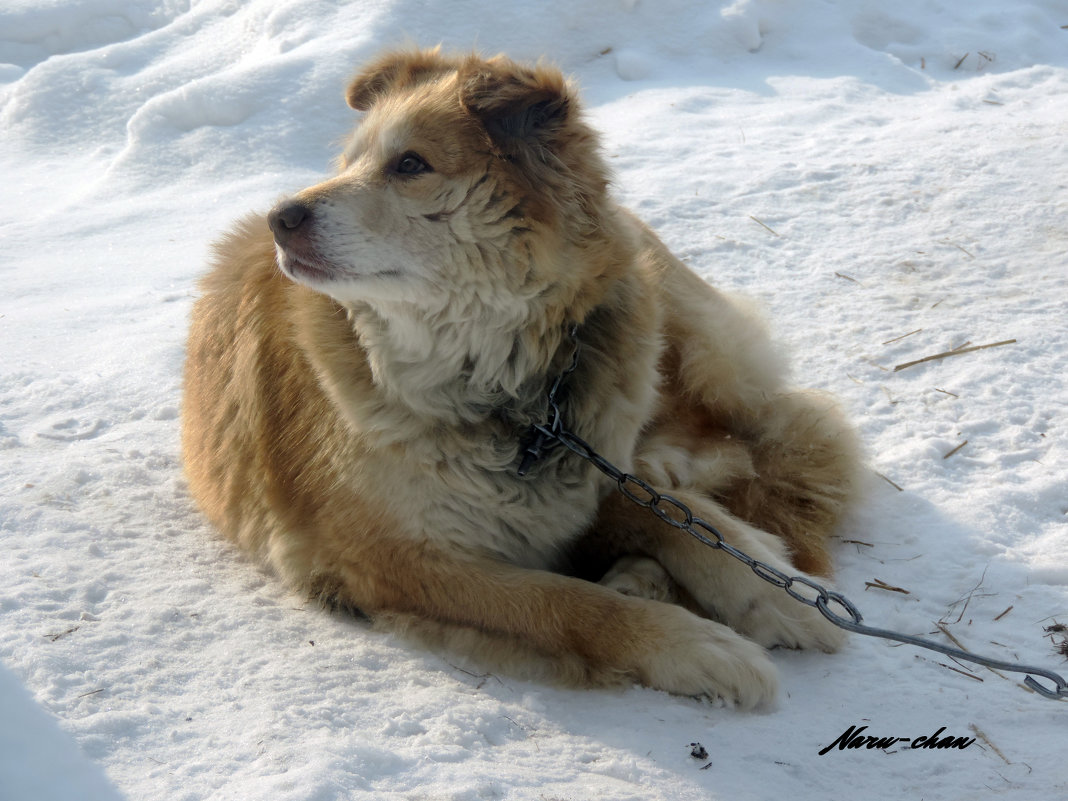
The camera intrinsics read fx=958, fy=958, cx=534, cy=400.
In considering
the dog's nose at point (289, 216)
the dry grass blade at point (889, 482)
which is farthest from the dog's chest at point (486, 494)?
the dry grass blade at point (889, 482)

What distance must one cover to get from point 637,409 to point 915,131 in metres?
4.57

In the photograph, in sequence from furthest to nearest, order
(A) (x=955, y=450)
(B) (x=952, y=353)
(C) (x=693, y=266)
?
1. (C) (x=693, y=266)
2. (B) (x=952, y=353)
3. (A) (x=955, y=450)

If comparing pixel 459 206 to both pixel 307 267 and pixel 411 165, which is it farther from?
pixel 307 267

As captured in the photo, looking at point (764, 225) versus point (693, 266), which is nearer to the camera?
point (693, 266)

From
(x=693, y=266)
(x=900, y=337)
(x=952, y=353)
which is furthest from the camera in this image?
(x=693, y=266)

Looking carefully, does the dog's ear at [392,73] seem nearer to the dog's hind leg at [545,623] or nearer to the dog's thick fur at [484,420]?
the dog's thick fur at [484,420]

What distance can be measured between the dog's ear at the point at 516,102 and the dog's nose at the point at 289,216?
1.95 ft

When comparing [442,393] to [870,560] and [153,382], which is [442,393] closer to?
[870,560]

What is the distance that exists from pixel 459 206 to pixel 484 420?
0.68m

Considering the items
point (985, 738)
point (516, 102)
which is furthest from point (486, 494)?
point (985, 738)

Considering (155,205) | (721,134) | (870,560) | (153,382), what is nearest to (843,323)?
(870,560)

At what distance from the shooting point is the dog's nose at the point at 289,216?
2.81 meters

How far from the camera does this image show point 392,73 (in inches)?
137

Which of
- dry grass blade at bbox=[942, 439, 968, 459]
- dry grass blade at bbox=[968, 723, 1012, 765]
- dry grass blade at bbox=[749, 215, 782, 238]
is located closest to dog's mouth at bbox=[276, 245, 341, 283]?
dry grass blade at bbox=[968, 723, 1012, 765]
